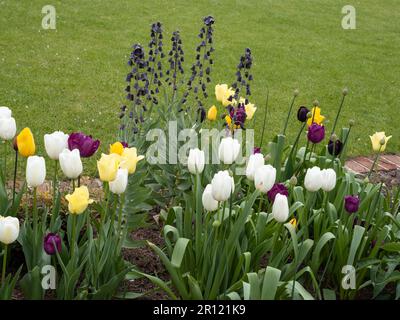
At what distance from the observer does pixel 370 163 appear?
515 cm

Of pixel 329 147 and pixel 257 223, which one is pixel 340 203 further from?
pixel 257 223

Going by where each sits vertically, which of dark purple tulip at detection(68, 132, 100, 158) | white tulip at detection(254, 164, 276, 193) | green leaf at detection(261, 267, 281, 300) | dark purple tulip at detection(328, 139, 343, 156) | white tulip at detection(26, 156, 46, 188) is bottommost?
green leaf at detection(261, 267, 281, 300)

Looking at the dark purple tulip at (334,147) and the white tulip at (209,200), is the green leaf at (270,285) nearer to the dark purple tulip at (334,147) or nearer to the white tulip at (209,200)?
the white tulip at (209,200)

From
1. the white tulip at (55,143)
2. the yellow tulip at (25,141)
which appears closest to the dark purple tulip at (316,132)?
the white tulip at (55,143)

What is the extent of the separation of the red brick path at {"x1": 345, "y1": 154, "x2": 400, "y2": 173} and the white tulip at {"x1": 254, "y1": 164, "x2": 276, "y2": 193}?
2645 mm

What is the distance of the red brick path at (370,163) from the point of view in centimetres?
500

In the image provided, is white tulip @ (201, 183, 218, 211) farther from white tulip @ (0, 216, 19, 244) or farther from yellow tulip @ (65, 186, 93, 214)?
white tulip @ (0, 216, 19, 244)

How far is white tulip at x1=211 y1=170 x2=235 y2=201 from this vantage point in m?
2.25

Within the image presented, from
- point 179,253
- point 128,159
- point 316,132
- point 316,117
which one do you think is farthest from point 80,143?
point 316,117

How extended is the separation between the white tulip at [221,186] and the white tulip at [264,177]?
0.19m

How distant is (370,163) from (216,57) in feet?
9.97

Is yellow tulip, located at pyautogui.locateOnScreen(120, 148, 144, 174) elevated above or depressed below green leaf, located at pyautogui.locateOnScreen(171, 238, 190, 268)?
above

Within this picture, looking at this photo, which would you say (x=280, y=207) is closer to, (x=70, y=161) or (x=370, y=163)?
(x=70, y=161)

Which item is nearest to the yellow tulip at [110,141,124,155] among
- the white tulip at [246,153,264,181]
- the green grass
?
the white tulip at [246,153,264,181]
